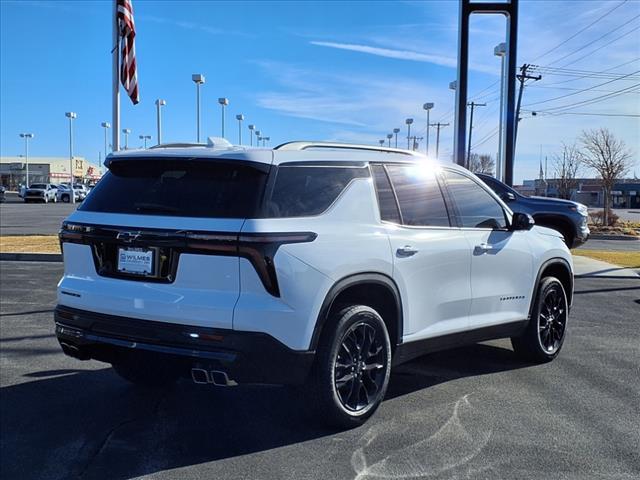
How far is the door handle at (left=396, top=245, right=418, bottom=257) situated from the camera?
14.6 ft

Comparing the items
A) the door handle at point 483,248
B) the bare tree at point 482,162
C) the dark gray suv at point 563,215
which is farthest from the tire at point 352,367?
the bare tree at point 482,162

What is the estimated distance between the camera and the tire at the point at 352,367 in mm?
4012

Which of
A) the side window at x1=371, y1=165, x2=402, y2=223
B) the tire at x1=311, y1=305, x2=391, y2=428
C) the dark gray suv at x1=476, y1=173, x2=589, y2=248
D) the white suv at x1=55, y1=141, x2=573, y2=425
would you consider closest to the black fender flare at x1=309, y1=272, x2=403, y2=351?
the white suv at x1=55, y1=141, x2=573, y2=425

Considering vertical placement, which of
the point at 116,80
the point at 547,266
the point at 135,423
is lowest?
the point at 135,423

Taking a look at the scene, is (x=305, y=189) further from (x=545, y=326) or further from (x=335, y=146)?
(x=545, y=326)

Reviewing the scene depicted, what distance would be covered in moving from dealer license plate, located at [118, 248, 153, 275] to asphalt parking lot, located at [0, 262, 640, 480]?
1118 mm

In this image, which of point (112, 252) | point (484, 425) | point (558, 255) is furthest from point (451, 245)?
point (112, 252)

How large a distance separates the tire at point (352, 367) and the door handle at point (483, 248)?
1.29 meters

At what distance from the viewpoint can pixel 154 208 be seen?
3.95 metres

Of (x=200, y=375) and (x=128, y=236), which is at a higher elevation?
(x=128, y=236)

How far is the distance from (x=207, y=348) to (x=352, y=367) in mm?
1059

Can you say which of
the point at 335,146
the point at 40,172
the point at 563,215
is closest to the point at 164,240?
the point at 335,146

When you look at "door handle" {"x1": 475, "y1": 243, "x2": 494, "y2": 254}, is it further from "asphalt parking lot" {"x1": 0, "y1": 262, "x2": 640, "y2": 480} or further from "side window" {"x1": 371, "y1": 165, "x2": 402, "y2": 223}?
"asphalt parking lot" {"x1": 0, "y1": 262, "x2": 640, "y2": 480}

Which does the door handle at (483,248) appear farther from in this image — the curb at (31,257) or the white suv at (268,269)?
the curb at (31,257)
